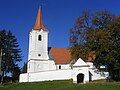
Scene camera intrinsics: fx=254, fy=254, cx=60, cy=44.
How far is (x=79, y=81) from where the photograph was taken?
42906 mm

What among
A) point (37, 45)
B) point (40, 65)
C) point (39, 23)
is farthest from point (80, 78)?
point (39, 23)

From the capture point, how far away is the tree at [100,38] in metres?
39.0

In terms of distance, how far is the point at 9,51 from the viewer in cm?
6069

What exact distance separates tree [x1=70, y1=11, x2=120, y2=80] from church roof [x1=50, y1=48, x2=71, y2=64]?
560 inches

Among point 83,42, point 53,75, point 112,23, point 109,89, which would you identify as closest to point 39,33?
point 53,75

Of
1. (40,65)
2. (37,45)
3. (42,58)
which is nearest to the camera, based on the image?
(40,65)

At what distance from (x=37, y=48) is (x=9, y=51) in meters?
7.79

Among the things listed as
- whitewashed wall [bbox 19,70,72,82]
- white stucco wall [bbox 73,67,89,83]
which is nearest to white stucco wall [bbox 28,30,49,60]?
whitewashed wall [bbox 19,70,72,82]

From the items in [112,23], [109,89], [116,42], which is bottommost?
[109,89]

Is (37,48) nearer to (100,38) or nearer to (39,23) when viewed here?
(39,23)

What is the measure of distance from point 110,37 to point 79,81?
30.5ft

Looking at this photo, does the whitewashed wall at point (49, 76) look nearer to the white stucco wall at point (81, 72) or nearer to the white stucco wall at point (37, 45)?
the white stucco wall at point (81, 72)

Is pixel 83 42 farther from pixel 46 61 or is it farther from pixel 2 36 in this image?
pixel 2 36

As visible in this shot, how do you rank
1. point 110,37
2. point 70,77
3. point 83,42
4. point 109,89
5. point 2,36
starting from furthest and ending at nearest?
point 2,36
point 70,77
point 83,42
point 110,37
point 109,89
